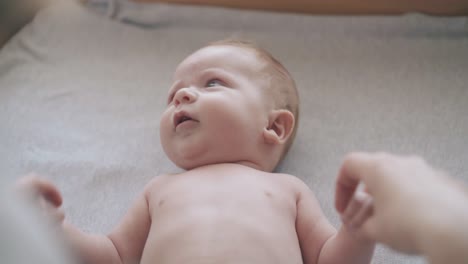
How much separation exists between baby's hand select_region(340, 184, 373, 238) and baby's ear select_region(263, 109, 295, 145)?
0.30 metres

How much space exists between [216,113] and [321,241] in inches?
10.9

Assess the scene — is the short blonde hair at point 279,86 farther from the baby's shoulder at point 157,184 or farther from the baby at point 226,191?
the baby's shoulder at point 157,184

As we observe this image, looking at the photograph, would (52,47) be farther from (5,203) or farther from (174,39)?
(5,203)

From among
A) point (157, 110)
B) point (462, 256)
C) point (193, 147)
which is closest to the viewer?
point (462, 256)

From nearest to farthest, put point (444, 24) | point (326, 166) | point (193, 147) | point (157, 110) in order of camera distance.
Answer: point (193, 147) → point (326, 166) → point (157, 110) → point (444, 24)

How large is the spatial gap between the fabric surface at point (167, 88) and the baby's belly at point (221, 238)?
19 cm

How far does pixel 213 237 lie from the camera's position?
738 mm

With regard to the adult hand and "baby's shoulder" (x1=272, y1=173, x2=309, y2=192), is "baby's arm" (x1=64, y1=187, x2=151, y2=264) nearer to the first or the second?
"baby's shoulder" (x1=272, y1=173, x2=309, y2=192)

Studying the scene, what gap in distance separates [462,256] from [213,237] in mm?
397

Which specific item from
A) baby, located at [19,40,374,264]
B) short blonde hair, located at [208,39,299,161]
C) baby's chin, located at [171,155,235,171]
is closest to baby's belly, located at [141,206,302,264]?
baby, located at [19,40,374,264]

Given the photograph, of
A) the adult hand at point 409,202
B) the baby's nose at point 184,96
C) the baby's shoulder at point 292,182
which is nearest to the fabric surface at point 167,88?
the baby's shoulder at point 292,182

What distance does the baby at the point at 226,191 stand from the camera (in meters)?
0.74

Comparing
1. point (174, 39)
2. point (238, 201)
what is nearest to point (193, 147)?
Answer: point (238, 201)

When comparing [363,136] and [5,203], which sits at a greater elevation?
[5,203]
